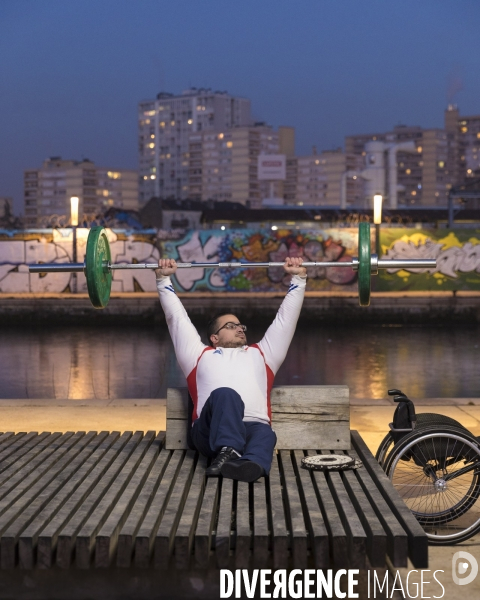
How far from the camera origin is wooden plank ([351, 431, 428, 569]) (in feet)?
11.8

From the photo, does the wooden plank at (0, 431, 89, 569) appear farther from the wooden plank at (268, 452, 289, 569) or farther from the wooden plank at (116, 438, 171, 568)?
the wooden plank at (268, 452, 289, 569)

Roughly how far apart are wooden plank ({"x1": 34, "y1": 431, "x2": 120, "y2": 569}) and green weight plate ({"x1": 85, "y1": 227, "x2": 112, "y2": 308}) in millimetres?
889

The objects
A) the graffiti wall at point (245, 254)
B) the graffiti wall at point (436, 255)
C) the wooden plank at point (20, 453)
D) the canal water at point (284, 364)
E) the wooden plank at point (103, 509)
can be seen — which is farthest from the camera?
the graffiti wall at point (245, 254)

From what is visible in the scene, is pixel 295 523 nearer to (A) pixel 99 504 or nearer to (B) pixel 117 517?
(B) pixel 117 517

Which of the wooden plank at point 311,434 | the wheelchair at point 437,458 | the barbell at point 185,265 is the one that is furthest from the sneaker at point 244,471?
the barbell at point 185,265

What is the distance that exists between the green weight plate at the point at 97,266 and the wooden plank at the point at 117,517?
1.29 meters

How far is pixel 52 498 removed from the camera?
4285 mm

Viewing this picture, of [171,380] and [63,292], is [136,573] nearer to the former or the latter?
[171,380]

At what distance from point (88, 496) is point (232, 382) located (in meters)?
1.14

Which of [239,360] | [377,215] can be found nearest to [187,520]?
[239,360]

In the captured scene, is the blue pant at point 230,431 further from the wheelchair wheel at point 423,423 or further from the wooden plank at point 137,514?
the wheelchair wheel at point 423,423

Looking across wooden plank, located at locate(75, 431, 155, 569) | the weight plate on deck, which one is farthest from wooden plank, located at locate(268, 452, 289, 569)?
wooden plank, located at locate(75, 431, 155, 569)

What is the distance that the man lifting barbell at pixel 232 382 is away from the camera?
4.74m

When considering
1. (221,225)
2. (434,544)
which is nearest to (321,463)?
(434,544)
